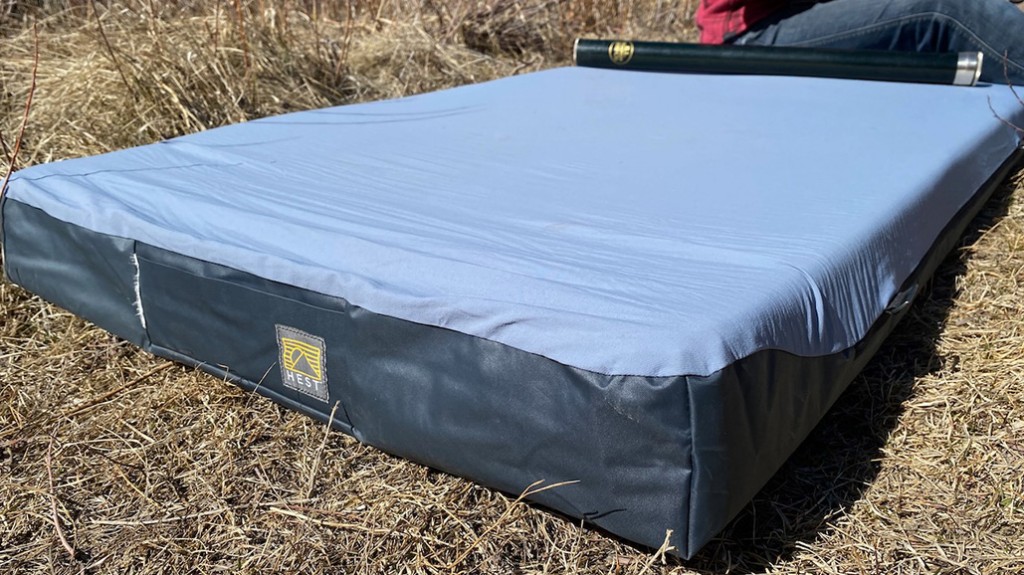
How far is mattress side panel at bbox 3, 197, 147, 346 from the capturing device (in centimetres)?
171

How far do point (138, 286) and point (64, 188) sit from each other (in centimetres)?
28

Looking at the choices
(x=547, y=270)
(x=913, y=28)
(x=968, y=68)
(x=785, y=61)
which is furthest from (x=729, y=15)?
(x=547, y=270)

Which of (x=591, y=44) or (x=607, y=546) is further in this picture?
(x=591, y=44)

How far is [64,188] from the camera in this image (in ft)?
5.85

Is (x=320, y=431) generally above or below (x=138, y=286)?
below

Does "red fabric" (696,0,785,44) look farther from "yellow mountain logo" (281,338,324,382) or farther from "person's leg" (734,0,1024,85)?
"yellow mountain logo" (281,338,324,382)

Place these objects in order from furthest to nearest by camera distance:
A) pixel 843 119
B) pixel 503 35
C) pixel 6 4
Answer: pixel 503 35, pixel 6 4, pixel 843 119

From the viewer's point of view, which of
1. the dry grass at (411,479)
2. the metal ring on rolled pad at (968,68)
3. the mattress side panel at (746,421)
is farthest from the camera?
the metal ring on rolled pad at (968,68)

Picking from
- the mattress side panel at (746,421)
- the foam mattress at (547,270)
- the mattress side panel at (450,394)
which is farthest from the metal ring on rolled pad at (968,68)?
the mattress side panel at (450,394)

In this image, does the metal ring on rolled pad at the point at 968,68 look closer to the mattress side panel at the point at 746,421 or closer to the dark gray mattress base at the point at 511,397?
the dark gray mattress base at the point at 511,397

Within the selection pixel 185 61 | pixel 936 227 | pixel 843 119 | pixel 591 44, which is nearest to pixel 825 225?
pixel 936 227

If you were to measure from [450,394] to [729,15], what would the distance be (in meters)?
2.40

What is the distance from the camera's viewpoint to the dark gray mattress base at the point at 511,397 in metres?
1.13

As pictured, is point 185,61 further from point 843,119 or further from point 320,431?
point 843,119
